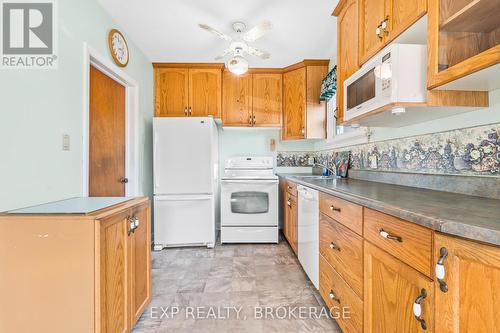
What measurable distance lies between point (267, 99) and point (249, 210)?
1.59m

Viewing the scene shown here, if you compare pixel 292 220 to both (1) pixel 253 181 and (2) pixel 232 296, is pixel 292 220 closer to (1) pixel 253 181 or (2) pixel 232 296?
(1) pixel 253 181

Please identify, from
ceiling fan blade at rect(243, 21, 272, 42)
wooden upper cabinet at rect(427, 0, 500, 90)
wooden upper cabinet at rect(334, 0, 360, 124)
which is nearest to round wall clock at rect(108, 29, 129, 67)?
ceiling fan blade at rect(243, 21, 272, 42)

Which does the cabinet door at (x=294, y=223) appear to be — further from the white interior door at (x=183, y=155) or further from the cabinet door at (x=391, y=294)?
the cabinet door at (x=391, y=294)

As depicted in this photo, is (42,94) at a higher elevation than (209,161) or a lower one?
higher

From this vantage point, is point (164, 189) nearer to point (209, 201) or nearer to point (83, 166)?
point (209, 201)

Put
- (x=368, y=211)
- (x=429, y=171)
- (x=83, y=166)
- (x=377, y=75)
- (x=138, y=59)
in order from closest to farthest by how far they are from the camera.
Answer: (x=368, y=211) < (x=377, y=75) < (x=429, y=171) < (x=83, y=166) < (x=138, y=59)

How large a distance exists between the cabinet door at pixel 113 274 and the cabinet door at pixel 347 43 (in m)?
1.70

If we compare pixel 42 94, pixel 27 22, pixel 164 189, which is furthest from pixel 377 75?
pixel 164 189

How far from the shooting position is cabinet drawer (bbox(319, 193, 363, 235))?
113 cm

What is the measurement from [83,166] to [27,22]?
929mm

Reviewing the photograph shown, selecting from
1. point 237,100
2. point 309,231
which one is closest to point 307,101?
point 237,100

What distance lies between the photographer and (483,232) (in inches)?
22.1

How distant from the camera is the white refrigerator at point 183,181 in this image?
276 cm

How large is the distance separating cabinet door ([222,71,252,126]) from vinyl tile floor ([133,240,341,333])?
1781mm
